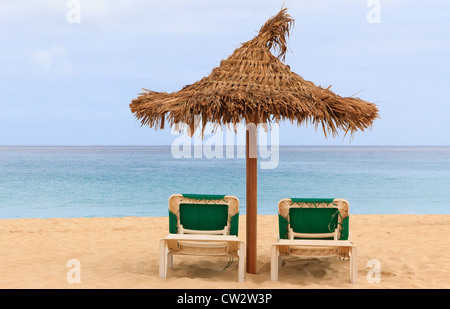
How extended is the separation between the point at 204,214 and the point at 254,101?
4.12 ft

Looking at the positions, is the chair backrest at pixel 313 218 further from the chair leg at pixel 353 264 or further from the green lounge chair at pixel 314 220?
the chair leg at pixel 353 264

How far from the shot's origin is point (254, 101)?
4066mm

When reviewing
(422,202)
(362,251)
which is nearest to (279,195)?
(422,202)

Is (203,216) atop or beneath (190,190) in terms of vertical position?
atop

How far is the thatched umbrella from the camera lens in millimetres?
4090

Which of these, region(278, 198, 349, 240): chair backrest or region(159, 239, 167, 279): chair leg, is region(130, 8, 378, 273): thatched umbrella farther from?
region(159, 239, 167, 279): chair leg

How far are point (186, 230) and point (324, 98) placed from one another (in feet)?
5.98

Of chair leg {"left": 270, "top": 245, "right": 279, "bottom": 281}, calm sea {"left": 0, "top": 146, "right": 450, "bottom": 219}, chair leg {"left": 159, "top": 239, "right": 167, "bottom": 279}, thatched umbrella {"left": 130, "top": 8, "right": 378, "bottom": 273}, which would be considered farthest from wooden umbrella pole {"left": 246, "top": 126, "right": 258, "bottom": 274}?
calm sea {"left": 0, "top": 146, "right": 450, "bottom": 219}

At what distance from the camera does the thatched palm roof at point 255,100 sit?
13.4 feet

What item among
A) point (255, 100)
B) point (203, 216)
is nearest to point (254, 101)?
point (255, 100)

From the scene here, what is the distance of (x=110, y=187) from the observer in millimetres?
22531

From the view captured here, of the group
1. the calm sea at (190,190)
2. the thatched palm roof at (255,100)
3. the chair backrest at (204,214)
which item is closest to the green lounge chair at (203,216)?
the chair backrest at (204,214)

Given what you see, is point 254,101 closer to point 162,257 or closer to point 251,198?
point 251,198

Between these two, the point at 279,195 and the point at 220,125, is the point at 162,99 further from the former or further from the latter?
the point at 279,195
